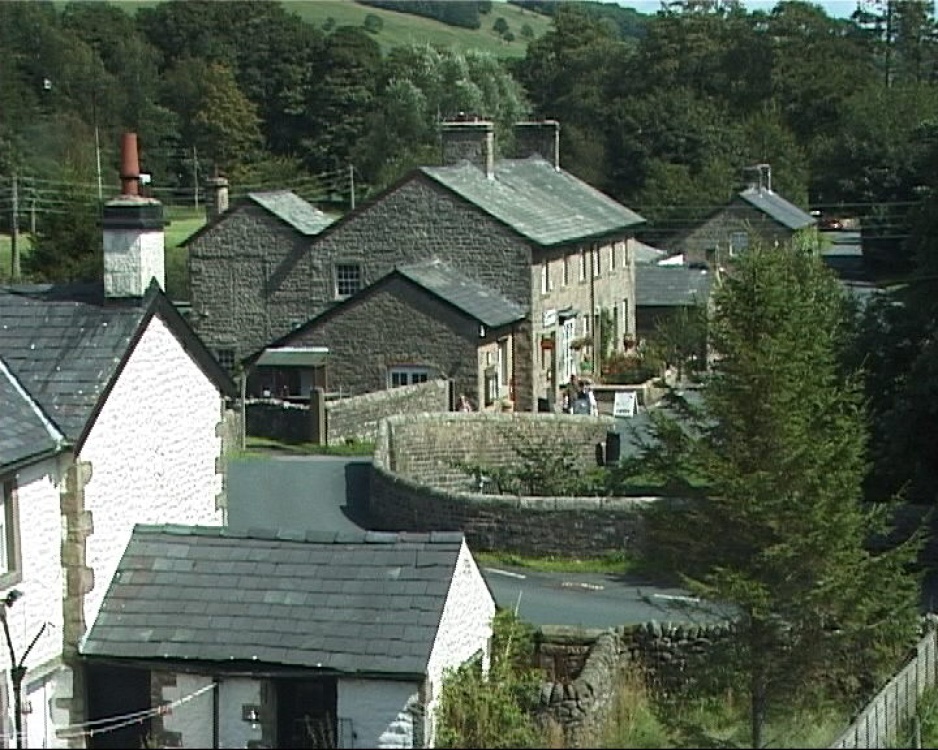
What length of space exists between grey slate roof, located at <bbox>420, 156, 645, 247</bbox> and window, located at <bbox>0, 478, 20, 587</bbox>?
2703 centimetres

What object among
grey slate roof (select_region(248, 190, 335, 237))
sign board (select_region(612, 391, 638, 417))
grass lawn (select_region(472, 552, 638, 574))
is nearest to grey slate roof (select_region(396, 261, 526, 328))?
sign board (select_region(612, 391, 638, 417))

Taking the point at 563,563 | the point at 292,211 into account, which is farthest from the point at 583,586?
the point at 292,211

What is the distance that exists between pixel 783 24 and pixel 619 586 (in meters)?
93.1

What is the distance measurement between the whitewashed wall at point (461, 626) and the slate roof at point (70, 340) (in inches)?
160

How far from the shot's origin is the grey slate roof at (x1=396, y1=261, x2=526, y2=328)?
39.8m

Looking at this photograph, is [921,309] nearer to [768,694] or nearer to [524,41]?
[768,694]

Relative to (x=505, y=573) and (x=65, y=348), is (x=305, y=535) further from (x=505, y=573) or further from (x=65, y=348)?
(x=505, y=573)

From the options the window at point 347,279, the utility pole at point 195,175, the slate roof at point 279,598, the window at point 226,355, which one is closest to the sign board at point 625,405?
the window at point 347,279

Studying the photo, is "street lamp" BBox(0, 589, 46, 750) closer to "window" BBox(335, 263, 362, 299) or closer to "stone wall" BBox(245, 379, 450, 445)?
"stone wall" BBox(245, 379, 450, 445)

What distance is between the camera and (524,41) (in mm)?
181375

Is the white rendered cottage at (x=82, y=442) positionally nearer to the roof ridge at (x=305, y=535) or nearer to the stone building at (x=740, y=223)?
the roof ridge at (x=305, y=535)

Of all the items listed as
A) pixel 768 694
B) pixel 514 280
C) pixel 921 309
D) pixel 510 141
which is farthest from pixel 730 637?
pixel 510 141

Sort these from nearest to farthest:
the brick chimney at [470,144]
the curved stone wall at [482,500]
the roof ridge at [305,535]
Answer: the roof ridge at [305,535], the curved stone wall at [482,500], the brick chimney at [470,144]

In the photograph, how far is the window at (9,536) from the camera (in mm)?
15508
